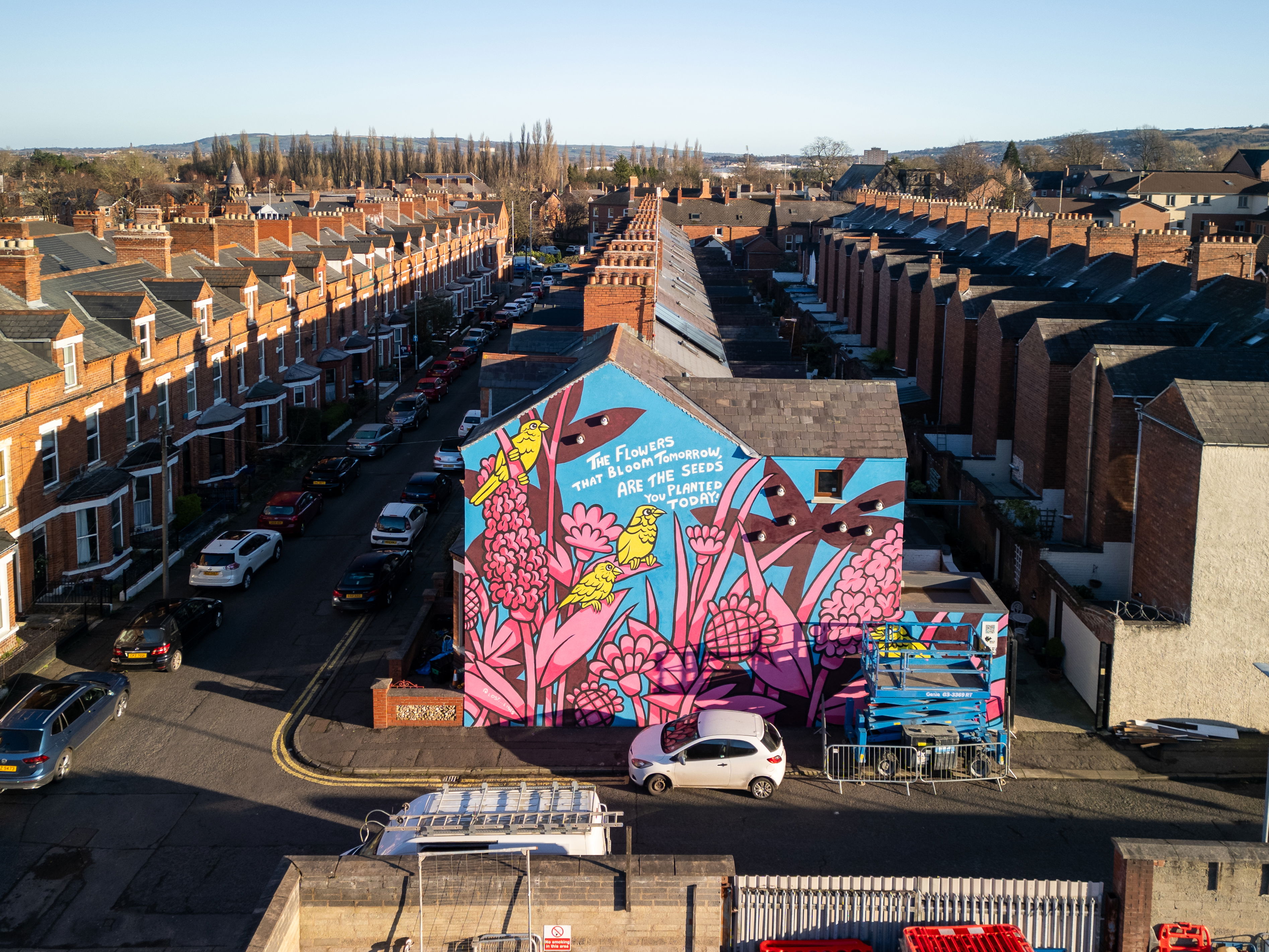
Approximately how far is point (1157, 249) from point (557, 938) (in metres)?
39.1

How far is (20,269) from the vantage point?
34281 mm

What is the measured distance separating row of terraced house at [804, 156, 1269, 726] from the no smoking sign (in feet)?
47.4

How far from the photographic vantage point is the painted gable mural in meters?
22.8

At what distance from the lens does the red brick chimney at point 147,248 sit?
146 ft

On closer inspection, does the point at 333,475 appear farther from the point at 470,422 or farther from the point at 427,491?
the point at 470,422

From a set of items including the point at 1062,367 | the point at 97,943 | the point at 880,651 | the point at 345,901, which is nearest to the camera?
the point at 345,901

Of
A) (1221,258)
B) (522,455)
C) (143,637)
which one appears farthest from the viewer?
(1221,258)

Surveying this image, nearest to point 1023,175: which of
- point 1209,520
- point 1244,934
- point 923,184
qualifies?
point 923,184

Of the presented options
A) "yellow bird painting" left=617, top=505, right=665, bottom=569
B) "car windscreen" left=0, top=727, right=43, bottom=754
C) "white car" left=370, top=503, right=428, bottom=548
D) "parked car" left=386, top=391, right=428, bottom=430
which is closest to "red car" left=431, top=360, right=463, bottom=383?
"parked car" left=386, top=391, right=428, bottom=430

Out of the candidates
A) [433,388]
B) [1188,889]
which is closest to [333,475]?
[433,388]

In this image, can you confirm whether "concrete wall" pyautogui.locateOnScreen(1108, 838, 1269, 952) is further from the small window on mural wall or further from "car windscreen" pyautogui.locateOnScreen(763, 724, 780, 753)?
the small window on mural wall

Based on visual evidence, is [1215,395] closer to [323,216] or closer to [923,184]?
[323,216]

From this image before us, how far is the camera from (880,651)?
2241 centimetres

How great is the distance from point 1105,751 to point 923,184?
474 feet
